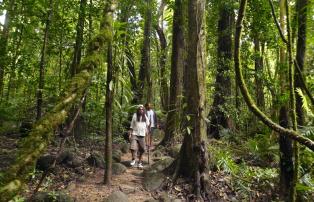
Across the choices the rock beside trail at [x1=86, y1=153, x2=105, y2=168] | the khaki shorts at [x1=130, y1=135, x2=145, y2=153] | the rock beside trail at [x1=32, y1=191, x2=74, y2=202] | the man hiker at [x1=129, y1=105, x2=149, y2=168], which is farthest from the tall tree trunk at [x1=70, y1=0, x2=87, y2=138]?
the rock beside trail at [x1=32, y1=191, x2=74, y2=202]

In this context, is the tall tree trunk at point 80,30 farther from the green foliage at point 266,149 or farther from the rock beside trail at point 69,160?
the green foliage at point 266,149

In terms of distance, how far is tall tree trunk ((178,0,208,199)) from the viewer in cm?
797

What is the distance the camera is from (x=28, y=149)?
6.07 feet

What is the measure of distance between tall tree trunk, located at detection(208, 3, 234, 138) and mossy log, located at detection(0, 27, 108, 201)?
35.6ft

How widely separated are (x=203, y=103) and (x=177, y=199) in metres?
2.23

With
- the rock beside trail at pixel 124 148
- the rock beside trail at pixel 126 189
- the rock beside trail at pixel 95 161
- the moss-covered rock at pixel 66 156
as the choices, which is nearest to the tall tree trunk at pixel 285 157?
the rock beside trail at pixel 126 189

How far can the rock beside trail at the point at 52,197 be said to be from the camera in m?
7.11

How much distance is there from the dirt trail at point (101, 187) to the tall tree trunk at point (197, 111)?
4.14 ft

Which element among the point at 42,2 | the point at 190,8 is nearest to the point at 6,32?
the point at 42,2

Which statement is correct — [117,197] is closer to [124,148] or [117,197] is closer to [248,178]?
[248,178]

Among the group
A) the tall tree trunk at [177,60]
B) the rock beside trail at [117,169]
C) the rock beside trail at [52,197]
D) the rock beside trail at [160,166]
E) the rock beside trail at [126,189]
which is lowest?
the rock beside trail at [126,189]

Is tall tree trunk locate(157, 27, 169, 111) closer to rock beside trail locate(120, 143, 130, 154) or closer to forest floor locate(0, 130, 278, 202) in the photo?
rock beside trail locate(120, 143, 130, 154)

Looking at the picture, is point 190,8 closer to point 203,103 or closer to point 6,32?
point 203,103

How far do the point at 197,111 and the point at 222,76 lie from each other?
585 cm
